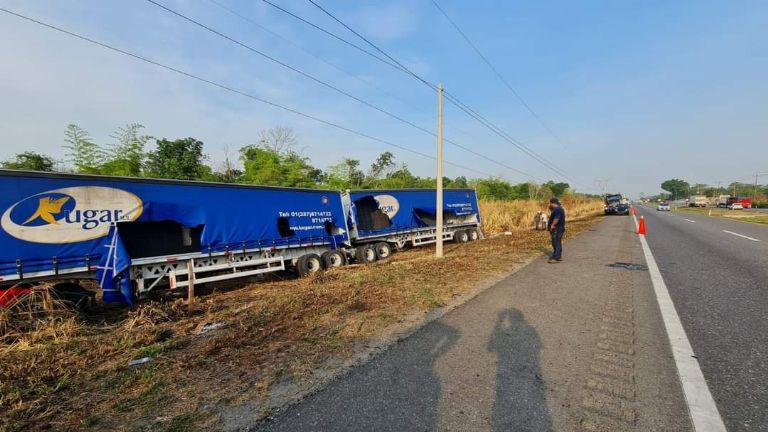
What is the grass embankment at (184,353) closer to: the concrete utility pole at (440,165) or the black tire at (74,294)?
the black tire at (74,294)

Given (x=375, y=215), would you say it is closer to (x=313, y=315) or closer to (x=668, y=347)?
(x=313, y=315)

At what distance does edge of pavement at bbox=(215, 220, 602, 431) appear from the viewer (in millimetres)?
2594

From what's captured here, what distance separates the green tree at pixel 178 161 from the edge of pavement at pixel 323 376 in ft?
75.9

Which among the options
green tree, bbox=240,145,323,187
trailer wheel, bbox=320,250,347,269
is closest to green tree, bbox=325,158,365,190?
green tree, bbox=240,145,323,187

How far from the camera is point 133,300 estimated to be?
6.88m

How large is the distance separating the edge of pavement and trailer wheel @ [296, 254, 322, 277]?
5.70 metres

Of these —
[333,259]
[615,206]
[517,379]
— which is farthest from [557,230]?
[615,206]

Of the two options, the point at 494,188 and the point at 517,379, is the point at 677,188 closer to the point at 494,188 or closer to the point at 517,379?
the point at 494,188

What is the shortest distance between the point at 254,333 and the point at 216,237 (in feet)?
15.3

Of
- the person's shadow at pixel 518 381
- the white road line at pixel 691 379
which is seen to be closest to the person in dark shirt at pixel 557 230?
the white road line at pixel 691 379

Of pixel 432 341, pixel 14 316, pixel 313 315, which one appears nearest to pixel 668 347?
pixel 432 341

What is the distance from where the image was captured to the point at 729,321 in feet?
14.3

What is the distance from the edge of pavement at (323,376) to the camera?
259cm

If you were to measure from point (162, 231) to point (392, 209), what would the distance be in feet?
26.7
